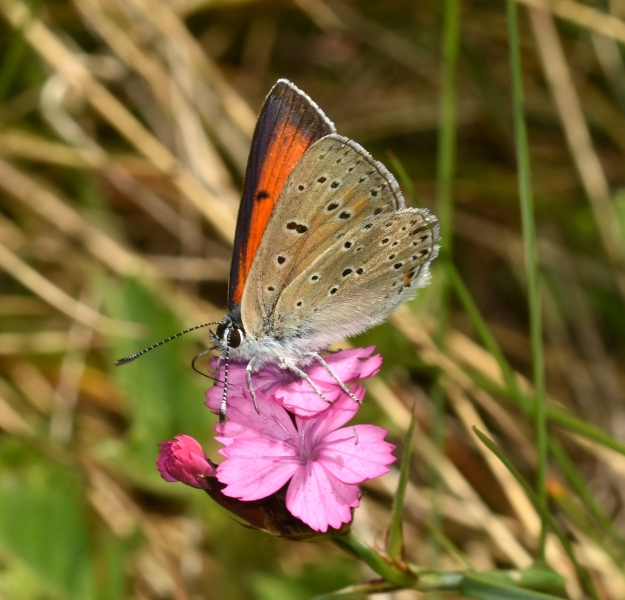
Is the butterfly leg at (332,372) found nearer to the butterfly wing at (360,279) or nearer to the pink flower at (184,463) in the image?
the butterfly wing at (360,279)

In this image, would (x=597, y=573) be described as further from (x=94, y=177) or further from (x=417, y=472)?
(x=94, y=177)

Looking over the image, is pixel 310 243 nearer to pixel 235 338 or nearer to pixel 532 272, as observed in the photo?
pixel 235 338

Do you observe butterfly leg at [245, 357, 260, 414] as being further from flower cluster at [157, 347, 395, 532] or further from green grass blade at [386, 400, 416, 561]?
green grass blade at [386, 400, 416, 561]

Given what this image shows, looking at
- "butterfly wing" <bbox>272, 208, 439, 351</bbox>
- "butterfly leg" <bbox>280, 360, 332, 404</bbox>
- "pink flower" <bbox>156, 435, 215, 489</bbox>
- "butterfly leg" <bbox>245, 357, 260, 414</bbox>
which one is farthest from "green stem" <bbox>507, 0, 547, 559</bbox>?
"pink flower" <bbox>156, 435, 215, 489</bbox>

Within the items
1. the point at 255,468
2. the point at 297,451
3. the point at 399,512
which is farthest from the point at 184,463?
the point at 399,512

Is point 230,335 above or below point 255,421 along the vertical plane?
above

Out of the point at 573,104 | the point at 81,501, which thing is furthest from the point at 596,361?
the point at 81,501

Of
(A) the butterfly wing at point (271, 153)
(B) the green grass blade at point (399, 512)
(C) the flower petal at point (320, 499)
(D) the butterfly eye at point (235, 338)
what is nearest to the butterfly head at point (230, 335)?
(D) the butterfly eye at point (235, 338)
